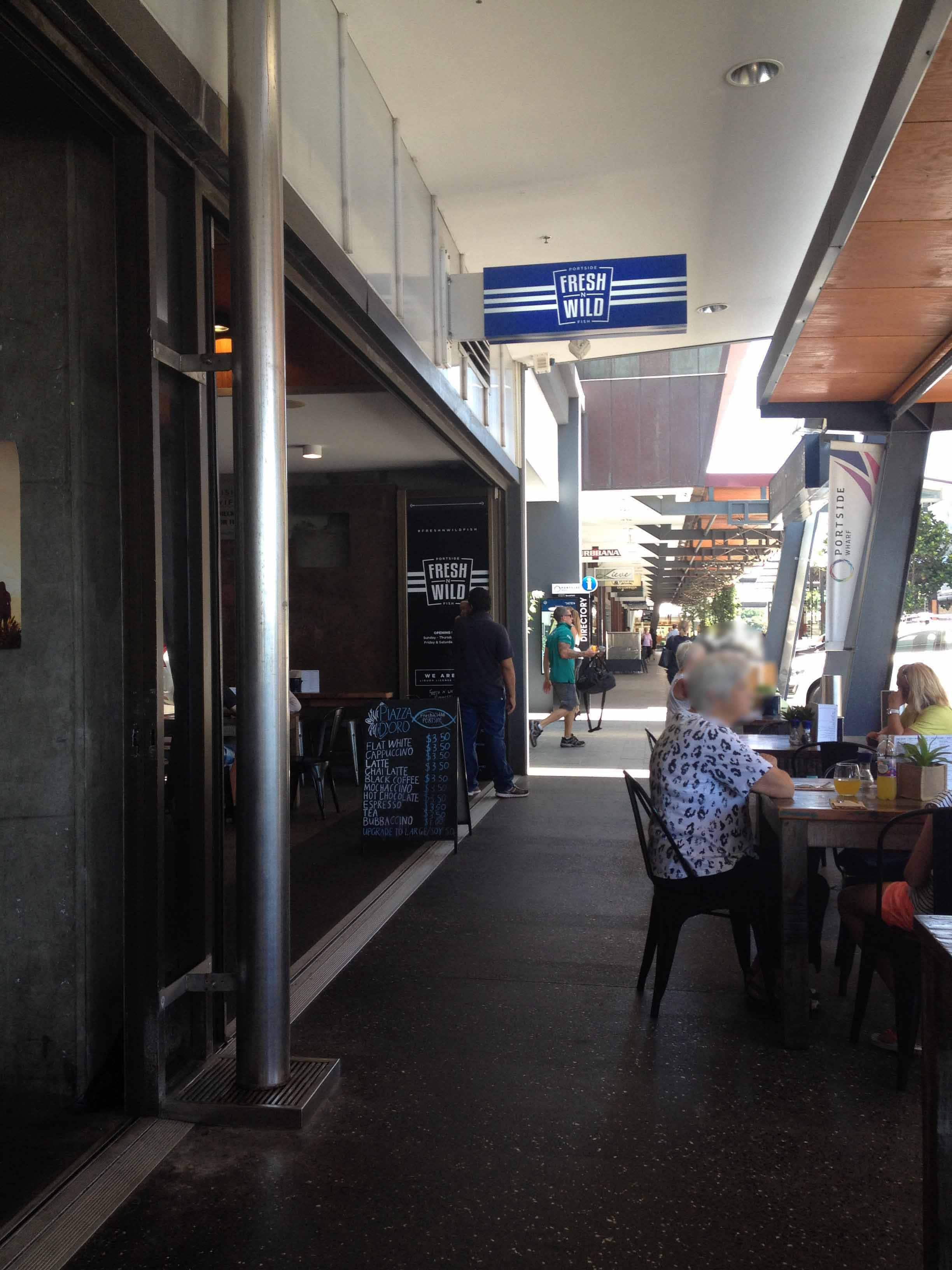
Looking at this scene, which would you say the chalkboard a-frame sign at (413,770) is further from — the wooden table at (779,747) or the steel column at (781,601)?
the steel column at (781,601)

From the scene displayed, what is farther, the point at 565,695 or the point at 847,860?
the point at 565,695

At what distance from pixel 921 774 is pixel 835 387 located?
14.6 feet

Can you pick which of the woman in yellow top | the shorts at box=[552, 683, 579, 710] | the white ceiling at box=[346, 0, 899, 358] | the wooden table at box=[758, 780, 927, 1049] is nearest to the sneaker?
the wooden table at box=[758, 780, 927, 1049]

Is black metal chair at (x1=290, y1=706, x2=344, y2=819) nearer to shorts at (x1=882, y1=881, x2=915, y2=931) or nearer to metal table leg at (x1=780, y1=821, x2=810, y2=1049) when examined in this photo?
metal table leg at (x1=780, y1=821, x2=810, y2=1049)

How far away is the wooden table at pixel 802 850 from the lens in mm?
3471

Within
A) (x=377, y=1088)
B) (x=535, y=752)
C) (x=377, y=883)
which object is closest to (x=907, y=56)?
(x=377, y=1088)

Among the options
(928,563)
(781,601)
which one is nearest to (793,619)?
(781,601)

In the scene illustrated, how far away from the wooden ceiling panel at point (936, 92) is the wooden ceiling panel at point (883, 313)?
1717 mm

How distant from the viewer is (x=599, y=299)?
584 cm

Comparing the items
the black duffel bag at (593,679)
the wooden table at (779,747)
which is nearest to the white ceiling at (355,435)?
the wooden table at (779,747)

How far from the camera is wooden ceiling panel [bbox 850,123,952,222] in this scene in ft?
12.0

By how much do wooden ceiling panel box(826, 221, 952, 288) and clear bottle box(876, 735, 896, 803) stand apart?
2.25 metres

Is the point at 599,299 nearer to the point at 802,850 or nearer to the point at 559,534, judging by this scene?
the point at 802,850

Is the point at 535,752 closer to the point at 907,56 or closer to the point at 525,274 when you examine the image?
the point at 525,274
